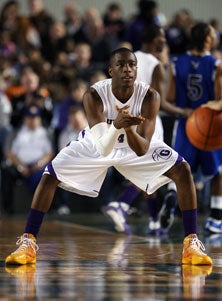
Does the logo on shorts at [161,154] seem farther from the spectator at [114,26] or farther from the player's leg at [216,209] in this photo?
the spectator at [114,26]

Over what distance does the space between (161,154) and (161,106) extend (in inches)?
92.2

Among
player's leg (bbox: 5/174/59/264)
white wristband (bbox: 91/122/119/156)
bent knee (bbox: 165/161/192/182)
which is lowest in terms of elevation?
player's leg (bbox: 5/174/59/264)

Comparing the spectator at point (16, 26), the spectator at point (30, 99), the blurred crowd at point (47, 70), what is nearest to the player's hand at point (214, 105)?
the blurred crowd at point (47, 70)

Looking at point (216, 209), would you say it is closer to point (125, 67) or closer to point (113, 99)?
point (113, 99)

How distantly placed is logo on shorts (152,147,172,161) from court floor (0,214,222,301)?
74cm

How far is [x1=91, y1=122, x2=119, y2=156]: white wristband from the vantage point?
606 centimetres

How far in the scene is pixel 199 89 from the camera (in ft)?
28.8

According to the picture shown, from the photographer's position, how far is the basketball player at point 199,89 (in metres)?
8.61

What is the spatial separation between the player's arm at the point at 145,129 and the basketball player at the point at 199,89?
90.8 inches

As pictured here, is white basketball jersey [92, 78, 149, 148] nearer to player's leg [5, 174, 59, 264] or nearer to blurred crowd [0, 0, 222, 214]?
player's leg [5, 174, 59, 264]

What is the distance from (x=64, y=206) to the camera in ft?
41.3

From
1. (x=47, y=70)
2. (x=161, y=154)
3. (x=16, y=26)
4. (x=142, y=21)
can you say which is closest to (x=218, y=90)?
(x=161, y=154)

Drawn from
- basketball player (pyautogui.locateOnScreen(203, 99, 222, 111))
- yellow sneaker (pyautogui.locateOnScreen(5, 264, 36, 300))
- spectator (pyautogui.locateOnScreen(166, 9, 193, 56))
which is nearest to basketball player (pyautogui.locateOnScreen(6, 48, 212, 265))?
yellow sneaker (pyautogui.locateOnScreen(5, 264, 36, 300))

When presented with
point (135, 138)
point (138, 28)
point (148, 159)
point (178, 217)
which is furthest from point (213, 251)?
point (138, 28)
